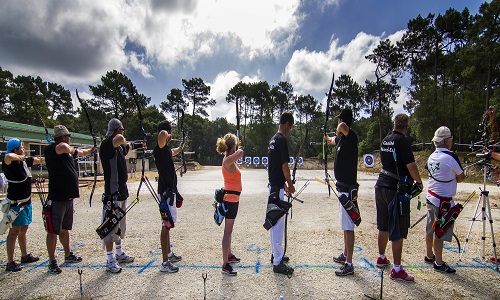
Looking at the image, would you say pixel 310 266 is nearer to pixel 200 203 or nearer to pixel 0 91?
pixel 200 203

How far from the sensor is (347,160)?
3.77 metres

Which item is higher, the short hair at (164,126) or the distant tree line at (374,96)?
the distant tree line at (374,96)

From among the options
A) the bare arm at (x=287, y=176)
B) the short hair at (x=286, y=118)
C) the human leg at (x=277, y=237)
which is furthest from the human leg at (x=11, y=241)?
the short hair at (x=286, y=118)

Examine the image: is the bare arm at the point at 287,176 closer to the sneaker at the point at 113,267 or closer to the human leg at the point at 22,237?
the sneaker at the point at 113,267

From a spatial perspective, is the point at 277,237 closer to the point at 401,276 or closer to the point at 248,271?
the point at 248,271

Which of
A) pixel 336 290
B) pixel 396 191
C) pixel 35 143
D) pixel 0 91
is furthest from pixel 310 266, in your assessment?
pixel 0 91

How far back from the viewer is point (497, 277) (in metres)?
3.60

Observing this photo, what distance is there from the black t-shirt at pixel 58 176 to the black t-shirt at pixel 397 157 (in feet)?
14.5

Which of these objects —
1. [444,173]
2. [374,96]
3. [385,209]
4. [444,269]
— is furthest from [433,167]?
[374,96]

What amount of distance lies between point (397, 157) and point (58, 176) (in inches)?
186

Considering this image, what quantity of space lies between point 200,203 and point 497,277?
7882 millimetres

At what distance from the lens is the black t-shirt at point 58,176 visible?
3.86m

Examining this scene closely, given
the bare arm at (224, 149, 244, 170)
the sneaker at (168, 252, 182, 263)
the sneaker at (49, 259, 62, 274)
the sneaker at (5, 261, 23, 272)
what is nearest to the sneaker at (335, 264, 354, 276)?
A: the bare arm at (224, 149, 244, 170)

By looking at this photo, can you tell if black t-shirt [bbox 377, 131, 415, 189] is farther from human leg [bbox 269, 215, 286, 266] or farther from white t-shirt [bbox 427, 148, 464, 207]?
human leg [bbox 269, 215, 286, 266]
